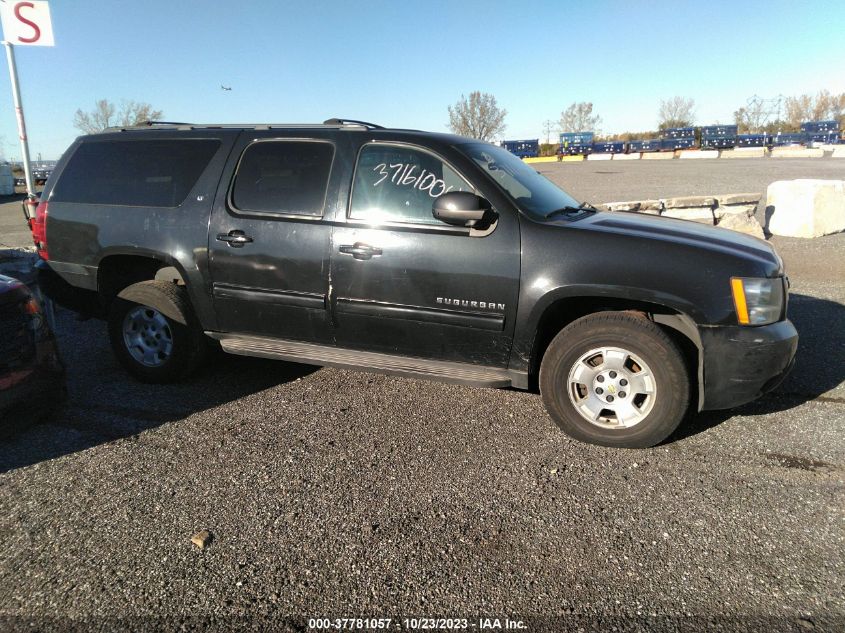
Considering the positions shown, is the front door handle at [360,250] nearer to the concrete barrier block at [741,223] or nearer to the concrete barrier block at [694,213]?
the concrete barrier block at [694,213]

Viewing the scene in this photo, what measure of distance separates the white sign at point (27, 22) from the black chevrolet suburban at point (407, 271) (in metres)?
3.64

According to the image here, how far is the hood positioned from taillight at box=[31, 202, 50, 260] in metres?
4.12

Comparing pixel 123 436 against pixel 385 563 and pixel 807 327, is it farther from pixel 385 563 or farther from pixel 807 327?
pixel 807 327

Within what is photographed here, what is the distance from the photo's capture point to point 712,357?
3.27 meters

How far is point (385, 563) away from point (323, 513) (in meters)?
0.50

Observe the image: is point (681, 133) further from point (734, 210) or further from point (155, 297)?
point (155, 297)

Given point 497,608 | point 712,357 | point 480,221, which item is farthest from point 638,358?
point 497,608

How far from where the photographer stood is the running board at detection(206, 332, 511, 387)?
367cm

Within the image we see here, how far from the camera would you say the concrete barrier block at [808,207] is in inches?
377

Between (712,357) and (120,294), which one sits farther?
(120,294)

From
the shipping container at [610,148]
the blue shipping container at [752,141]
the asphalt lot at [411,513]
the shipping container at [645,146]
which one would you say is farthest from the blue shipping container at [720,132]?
the asphalt lot at [411,513]

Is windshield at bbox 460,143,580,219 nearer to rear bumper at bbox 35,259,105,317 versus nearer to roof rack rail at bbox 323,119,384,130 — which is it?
roof rack rail at bbox 323,119,384,130

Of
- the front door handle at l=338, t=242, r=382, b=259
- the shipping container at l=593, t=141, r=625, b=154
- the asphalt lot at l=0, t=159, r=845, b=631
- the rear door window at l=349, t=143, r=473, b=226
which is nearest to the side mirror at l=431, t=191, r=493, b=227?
the rear door window at l=349, t=143, r=473, b=226

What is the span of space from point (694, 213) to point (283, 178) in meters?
7.84
